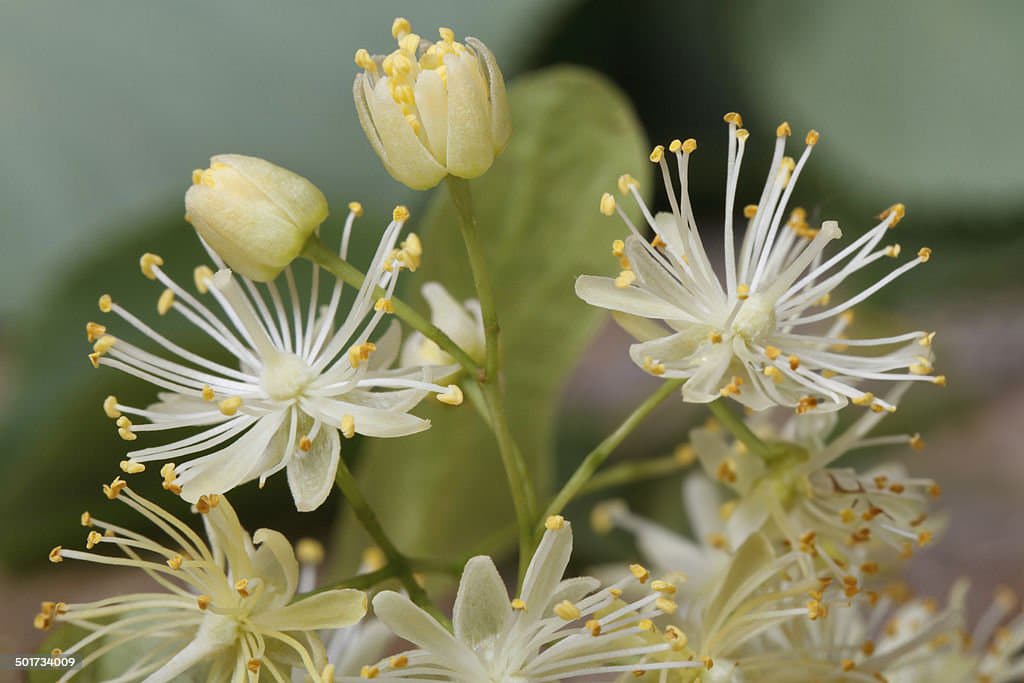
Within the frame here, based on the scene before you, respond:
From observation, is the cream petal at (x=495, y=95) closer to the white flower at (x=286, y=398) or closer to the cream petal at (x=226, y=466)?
the white flower at (x=286, y=398)

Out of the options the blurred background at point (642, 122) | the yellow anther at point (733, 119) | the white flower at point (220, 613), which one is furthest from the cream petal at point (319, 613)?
the blurred background at point (642, 122)

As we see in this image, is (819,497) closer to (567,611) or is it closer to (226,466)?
(567,611)

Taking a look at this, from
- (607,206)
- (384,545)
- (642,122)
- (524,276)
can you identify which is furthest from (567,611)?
(642,122)

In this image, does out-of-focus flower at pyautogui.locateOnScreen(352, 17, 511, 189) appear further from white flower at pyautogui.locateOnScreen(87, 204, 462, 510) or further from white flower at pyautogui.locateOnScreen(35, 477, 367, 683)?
white flower at pyautogui.locateOnScreen(35, 477, 367, 683)

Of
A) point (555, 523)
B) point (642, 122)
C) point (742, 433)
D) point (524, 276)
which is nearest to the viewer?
point (555, 523)

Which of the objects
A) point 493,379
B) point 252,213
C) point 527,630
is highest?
point 252,213

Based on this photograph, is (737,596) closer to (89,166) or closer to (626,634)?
(626,634)

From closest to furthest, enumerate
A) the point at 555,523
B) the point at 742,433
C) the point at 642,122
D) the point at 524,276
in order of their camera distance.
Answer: the point at 555,523
the point at 742,433
the point at 524,276
the point at 642,122

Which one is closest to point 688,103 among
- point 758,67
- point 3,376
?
point 758,67
